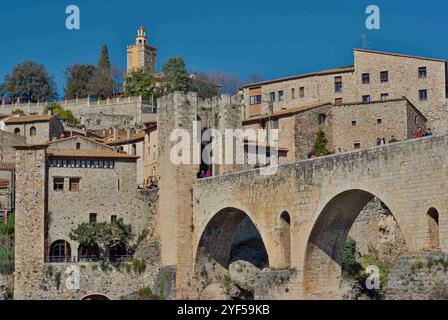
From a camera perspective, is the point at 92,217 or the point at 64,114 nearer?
the point at 92,217

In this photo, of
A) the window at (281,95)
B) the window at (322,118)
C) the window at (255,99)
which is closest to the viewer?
the window at (322,118)

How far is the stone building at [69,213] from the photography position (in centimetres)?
5459

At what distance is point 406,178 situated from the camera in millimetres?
37094

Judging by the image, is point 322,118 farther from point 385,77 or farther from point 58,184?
point 58,184

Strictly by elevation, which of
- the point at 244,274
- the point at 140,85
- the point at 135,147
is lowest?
the point at 244,274

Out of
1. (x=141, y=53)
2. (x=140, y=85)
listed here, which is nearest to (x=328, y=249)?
(x=140, y=85)

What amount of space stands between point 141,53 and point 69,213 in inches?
3028

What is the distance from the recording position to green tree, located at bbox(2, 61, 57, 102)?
110688 millimetres

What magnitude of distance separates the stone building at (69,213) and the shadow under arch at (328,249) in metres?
14.0

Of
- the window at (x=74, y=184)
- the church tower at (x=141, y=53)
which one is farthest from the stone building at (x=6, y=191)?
the church tower at (x=141, y=53)

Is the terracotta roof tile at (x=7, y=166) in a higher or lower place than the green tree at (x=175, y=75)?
lower

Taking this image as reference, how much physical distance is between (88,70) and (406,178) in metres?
78.8

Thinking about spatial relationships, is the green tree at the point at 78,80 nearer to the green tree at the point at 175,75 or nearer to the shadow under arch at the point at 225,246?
the green tree at the point at 175,75

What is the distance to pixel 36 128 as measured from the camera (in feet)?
242
